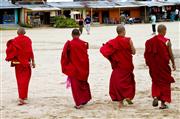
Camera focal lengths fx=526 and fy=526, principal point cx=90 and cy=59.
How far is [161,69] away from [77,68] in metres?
1.64

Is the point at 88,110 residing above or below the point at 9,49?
below

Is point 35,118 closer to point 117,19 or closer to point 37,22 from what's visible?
point 37,22

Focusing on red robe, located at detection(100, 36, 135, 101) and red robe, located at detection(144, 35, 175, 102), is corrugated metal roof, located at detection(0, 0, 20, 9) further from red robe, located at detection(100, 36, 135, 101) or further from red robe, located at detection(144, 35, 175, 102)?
red robe, located at detection(144, 35, 175, 102)

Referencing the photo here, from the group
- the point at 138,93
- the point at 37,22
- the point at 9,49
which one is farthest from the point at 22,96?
the point at 37,22

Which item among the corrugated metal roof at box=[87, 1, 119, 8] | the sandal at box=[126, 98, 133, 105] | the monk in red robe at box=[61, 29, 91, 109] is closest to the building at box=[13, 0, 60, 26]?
the corrugated metal roof at box=[87, 1, 119, 8]

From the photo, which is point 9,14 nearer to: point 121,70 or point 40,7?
point 40,7

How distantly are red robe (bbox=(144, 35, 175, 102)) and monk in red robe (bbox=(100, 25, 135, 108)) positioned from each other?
0.47m

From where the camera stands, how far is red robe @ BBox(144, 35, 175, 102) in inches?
381

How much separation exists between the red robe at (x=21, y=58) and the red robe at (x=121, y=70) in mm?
1814

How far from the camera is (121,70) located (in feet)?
32.9

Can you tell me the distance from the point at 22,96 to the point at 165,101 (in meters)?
2.99

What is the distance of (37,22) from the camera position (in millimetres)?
63094

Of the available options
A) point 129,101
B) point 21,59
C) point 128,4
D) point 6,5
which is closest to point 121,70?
point 129,101

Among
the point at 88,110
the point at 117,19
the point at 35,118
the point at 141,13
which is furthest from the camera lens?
the point at 141,13
